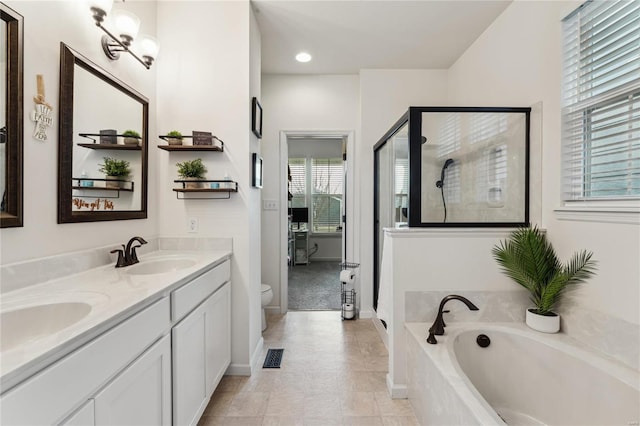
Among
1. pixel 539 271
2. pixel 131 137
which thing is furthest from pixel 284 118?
pixel 539 271

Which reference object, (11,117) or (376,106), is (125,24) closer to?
(11,117)

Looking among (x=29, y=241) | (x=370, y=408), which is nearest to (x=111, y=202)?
(x=29, y=241)

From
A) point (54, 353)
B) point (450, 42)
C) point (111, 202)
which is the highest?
point (450, 42)

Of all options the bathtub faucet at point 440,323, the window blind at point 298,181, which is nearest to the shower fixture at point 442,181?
the bathtub faucet at point 440,323

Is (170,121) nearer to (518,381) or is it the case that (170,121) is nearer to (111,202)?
(111,202)

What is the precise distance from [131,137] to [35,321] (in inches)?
48.0

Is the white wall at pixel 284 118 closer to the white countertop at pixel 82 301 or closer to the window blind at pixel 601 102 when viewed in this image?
the white countertop at pixel 82 301

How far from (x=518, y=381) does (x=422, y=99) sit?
2766 mm

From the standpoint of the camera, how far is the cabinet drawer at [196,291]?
1367 mm

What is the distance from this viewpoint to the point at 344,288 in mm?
3369

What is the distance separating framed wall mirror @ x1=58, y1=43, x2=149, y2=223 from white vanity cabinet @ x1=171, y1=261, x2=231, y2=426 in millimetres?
673

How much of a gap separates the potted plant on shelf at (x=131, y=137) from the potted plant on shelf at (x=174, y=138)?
18 cm

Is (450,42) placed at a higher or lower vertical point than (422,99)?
higher

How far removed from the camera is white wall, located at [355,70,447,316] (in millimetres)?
3322
